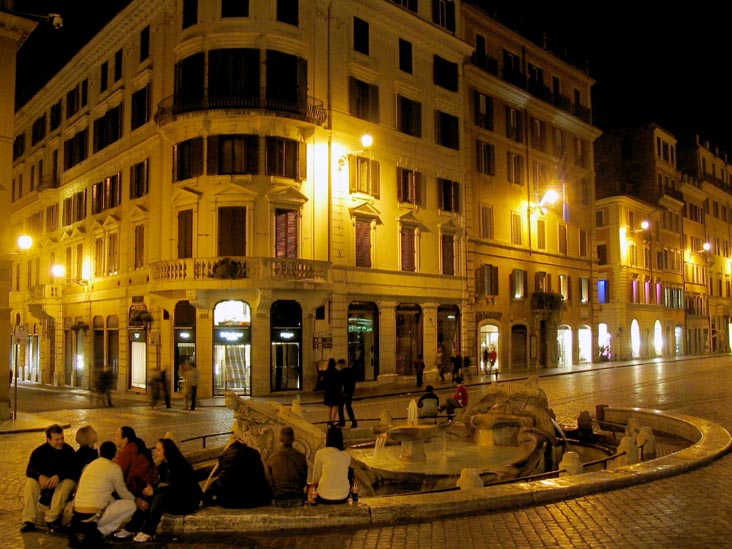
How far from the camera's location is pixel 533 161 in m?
46.1

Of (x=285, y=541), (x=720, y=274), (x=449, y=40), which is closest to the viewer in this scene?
(x=285, y=541)

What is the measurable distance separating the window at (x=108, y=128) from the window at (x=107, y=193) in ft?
6.30

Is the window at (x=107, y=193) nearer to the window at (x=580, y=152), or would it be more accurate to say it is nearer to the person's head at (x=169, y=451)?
the person's head at (x=169, y=451)

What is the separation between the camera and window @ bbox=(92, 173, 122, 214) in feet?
119

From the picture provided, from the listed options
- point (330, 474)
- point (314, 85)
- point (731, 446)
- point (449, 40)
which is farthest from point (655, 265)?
point (330, 474)

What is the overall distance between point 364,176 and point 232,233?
23.8 ft

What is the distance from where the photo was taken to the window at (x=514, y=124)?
144 feet

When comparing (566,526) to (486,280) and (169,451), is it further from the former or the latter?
(486,280)

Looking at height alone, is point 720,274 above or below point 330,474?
above

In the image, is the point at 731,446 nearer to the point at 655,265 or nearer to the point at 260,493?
the point at 260,493

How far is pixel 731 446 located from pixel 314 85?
75.2ft

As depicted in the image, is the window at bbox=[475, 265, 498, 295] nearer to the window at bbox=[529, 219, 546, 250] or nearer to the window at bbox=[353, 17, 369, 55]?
the window at bbox=[529, 219, 546, 250]

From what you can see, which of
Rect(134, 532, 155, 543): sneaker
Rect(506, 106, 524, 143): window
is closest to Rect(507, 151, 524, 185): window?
Rect(506, 106, 524, 143): window

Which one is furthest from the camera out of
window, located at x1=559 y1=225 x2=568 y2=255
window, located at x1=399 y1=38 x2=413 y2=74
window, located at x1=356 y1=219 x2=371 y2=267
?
window, located at x1=559 y1=225 x2=568 y2=255
